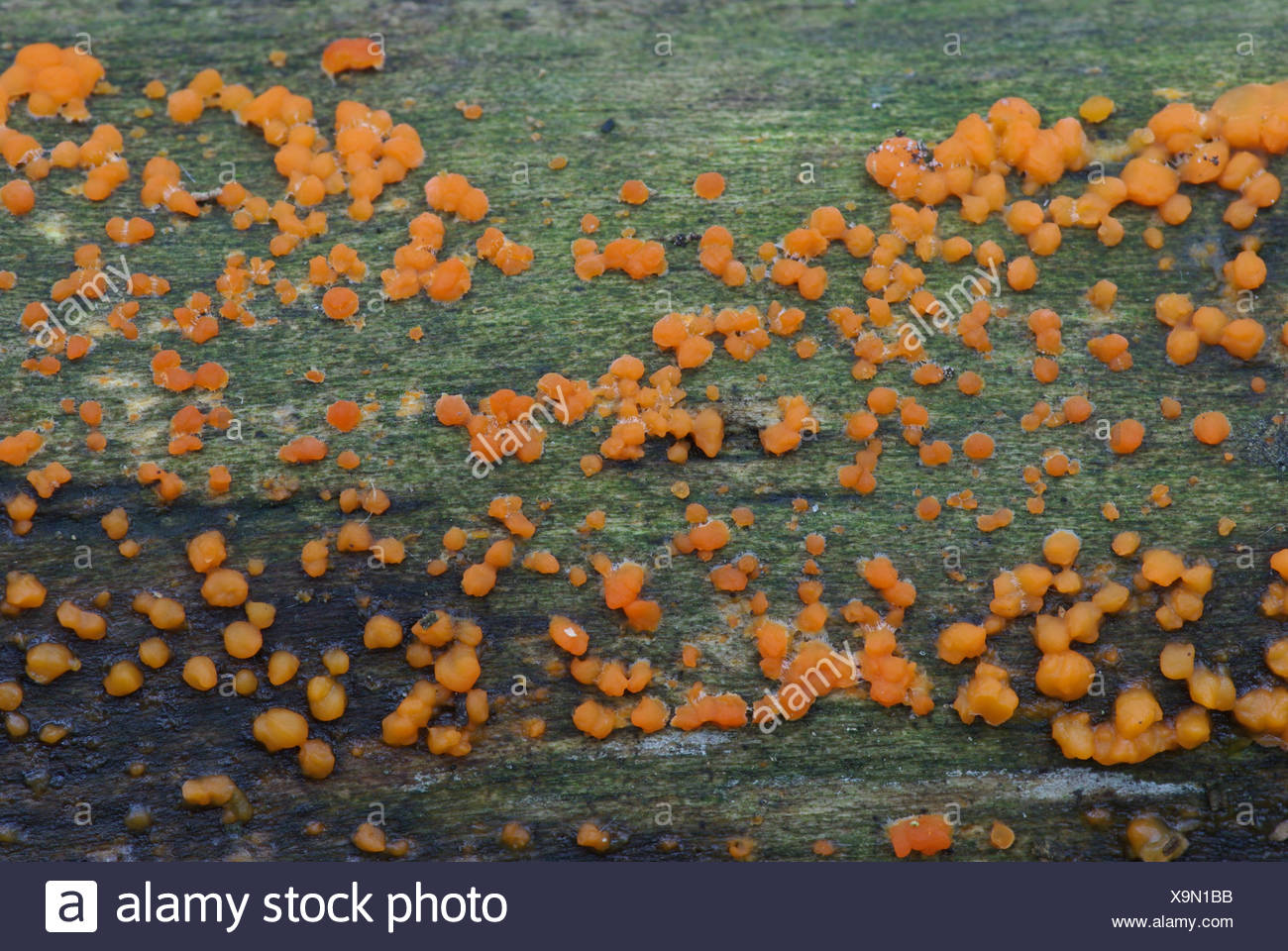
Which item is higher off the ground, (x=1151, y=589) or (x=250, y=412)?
(x=250, y=412)

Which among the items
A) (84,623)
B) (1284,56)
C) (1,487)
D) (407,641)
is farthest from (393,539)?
(1284,56)

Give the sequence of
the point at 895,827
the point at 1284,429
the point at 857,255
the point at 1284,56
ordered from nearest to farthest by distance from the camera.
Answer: the point at 895,827
the point at 1284,429
the point at 857,255
the point at 1284,56

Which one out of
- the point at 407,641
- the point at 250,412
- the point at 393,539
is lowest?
the point at 407,641

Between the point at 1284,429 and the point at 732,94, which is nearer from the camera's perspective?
the point at 1284,429

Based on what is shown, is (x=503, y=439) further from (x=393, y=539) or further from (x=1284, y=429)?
(x=1284, y=429)

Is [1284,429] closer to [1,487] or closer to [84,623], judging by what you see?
[84,623]

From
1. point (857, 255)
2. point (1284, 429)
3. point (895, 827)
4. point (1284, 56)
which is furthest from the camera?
point (1284, 56)
